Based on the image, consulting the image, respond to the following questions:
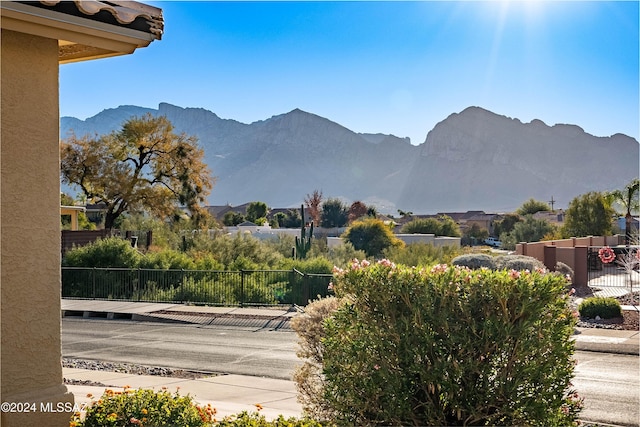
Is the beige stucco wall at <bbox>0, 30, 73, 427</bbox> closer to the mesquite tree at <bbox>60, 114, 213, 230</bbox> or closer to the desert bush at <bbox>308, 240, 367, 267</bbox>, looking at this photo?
the desert bush at <bbox>308, 240, 367, 267</bbox>

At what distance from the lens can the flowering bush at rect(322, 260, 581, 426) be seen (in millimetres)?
5840

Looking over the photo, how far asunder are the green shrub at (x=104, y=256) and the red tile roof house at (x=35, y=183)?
2431 cm

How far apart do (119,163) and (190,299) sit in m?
19.0

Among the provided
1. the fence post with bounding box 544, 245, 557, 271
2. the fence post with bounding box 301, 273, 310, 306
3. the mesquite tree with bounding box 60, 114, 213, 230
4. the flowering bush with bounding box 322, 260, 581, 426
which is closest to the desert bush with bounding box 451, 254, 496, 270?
the fence post with bounding box 301, 273, 310, 306

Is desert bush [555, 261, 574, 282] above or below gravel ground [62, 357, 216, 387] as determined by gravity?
above

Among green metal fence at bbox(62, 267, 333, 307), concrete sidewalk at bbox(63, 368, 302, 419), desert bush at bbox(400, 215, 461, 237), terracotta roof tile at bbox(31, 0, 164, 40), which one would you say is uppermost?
terracotta roof tile at bbox(31, 0, 164, 40)

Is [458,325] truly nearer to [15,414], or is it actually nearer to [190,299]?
[15,414]

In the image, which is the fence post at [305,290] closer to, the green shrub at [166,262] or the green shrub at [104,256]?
the green shrub at [166,262]

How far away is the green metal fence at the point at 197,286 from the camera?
84.4 feet

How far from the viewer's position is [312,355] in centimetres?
850

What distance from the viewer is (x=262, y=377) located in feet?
43.9

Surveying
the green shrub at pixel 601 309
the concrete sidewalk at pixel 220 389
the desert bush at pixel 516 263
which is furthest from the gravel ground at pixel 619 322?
the concrete sidewalk at pixel 220 389

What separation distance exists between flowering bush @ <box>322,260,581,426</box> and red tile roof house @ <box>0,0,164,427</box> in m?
2.47

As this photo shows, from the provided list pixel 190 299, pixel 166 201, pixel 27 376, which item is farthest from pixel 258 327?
pixel 166 201
